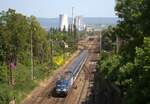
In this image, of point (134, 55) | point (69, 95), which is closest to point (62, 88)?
point (69, 95)

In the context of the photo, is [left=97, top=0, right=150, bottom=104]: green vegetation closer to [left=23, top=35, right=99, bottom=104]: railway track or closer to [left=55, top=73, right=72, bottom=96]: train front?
[left=23, top=35, right=99, bottom=104]: railway track

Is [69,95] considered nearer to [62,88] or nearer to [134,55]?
[62,88]

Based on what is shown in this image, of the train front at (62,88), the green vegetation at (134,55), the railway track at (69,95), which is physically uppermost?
the green vegetation at (134,55)

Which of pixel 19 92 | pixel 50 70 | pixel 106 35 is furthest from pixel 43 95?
pixel 106 35

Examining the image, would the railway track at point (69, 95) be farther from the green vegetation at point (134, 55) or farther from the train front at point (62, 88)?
the green vegetation at point (134, 55)

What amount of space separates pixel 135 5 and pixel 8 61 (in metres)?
23.1

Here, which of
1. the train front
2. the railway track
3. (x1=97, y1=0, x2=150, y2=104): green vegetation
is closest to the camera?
(x1=97, y1=0, x2=150, y2=104): green vegetation

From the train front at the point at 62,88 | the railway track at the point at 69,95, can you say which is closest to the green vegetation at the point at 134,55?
the railway track at the point at 69,95

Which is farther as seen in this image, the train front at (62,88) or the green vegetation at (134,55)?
the train front at (62,88)

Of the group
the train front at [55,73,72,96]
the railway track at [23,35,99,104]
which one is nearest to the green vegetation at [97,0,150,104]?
the railway track at [23,35,99,104]

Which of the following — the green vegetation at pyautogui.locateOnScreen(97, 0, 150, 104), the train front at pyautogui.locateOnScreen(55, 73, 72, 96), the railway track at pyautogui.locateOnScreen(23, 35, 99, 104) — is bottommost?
the railway track at pyautogui.locateOnScreen(23, 35, 99, 104)

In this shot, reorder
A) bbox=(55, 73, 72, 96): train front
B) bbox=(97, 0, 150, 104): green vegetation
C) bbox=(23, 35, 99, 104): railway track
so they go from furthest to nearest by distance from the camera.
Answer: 1. bbox=(55, 73, 72, 96): train front
2. bbox=(23, 35, 99, 104): railway track
3. bbox=(97, 0, 150, 104): green vegetation

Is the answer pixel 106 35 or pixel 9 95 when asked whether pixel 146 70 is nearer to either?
pixel 9 95

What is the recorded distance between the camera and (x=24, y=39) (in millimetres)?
56281
